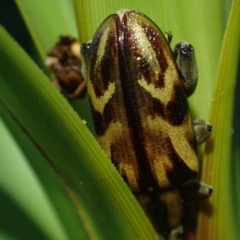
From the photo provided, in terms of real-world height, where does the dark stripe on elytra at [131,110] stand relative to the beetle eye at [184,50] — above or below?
below

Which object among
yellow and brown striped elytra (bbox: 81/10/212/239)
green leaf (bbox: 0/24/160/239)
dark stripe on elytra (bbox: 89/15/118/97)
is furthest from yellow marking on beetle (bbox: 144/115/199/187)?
green leaf (bbox: 0/24/160/239)

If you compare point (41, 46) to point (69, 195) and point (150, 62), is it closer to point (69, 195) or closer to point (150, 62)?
point (150, 62)

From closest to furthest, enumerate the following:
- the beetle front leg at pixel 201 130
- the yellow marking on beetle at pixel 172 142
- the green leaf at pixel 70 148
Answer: the green leaf at pixel 70 148
the beetle front leg at pixel 201 130
the yellow marking on beetle at pixel 172 142

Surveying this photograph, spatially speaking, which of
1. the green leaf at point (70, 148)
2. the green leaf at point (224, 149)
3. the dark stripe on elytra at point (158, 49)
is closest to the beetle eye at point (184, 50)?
the dark stripe on elytra at point (158, 49)

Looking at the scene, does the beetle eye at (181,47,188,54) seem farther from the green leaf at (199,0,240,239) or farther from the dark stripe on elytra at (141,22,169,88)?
the green leaf at (199,0,240,239)

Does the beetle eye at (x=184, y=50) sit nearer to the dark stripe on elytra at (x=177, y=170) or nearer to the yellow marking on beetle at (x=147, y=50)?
the yellow marking on beetle at (x=147, y=50)

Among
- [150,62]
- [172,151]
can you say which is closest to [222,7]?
[150,62]

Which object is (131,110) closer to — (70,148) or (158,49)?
(158,49)

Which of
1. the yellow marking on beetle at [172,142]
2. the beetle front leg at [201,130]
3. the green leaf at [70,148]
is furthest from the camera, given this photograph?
the yellow marking on beetle at [172,142]
